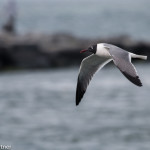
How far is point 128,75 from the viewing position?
866 cm

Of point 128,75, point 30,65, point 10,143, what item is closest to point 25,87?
point 30,65

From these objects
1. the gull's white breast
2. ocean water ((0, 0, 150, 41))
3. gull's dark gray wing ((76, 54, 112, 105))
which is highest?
the gull's white breast

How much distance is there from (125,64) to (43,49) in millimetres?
16196

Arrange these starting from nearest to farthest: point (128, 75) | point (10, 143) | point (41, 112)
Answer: point (128, 75) → point (10, 143) → point (41, 112)

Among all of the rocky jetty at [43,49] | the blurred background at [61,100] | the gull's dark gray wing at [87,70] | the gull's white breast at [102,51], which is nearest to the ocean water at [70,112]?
the blurred background at [61,100]

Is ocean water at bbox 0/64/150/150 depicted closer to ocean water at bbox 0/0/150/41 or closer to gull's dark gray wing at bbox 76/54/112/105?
ocean water at bbox 0/0/150/41

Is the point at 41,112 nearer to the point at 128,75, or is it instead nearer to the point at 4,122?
the point at 4,122

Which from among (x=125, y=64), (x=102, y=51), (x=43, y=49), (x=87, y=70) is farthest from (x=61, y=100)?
(x=125, y=64)

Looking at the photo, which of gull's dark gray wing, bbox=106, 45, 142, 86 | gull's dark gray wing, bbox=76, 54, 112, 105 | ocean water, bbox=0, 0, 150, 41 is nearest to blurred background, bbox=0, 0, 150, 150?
ocean water, bbox=0, 0, 150, 41

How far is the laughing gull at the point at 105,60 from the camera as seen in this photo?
876cm

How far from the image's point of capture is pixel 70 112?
2055 cm

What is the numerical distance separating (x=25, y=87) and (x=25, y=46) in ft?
8.37

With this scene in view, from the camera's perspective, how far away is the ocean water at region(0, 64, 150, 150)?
17.2 metres

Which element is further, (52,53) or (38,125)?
(52,53)
